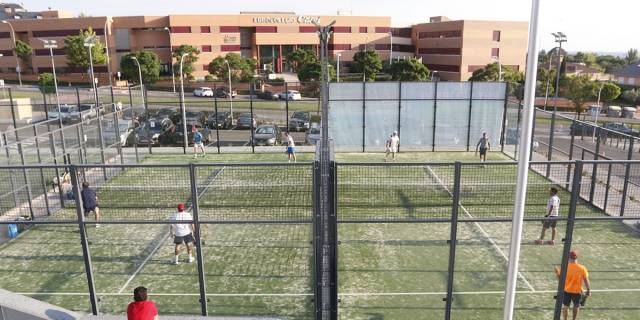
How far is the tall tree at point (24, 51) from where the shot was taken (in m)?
71.2

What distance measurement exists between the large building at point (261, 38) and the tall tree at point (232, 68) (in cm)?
706

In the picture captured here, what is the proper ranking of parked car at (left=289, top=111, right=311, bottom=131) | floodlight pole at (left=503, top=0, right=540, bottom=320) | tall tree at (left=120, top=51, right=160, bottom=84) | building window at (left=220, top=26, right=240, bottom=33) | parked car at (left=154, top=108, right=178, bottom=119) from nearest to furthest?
floodlight pole at (left=503, top=0, right=540, bottom=320) → parked car at (left=289, top=111, right=311, bottom=131) → parked car at (left=154, top=108, right=178, bottom=119) → tall tree at (left=120, top=51, right=160, bottom=84) → building window at (left=220, top=26, right=240, bottom=33)

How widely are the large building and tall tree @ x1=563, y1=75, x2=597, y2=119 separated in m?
19.1

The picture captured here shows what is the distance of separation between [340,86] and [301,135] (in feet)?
30.5

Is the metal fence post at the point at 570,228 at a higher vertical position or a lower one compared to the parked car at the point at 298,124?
higher

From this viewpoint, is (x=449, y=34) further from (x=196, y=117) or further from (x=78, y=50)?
(x=78, y=50)

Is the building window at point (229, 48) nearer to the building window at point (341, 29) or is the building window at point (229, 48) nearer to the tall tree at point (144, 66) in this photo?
the tall tree at point (144, 66)

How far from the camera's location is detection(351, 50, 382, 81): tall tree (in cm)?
6923

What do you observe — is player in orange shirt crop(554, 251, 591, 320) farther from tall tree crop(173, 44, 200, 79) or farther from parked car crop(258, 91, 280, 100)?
tall tree crop(173, 44, 200, 79)

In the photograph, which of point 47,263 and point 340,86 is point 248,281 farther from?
point 340,86

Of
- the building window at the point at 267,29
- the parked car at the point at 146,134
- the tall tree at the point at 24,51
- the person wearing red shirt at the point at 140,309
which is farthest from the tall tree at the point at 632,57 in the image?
the person wearing red shirt at the point at 140,309

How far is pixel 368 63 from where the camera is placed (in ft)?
227

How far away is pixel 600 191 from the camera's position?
16.8 meters

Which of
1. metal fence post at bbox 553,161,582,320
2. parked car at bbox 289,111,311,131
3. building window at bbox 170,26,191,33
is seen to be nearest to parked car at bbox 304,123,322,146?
parked car at bbox 289,111,311,131
